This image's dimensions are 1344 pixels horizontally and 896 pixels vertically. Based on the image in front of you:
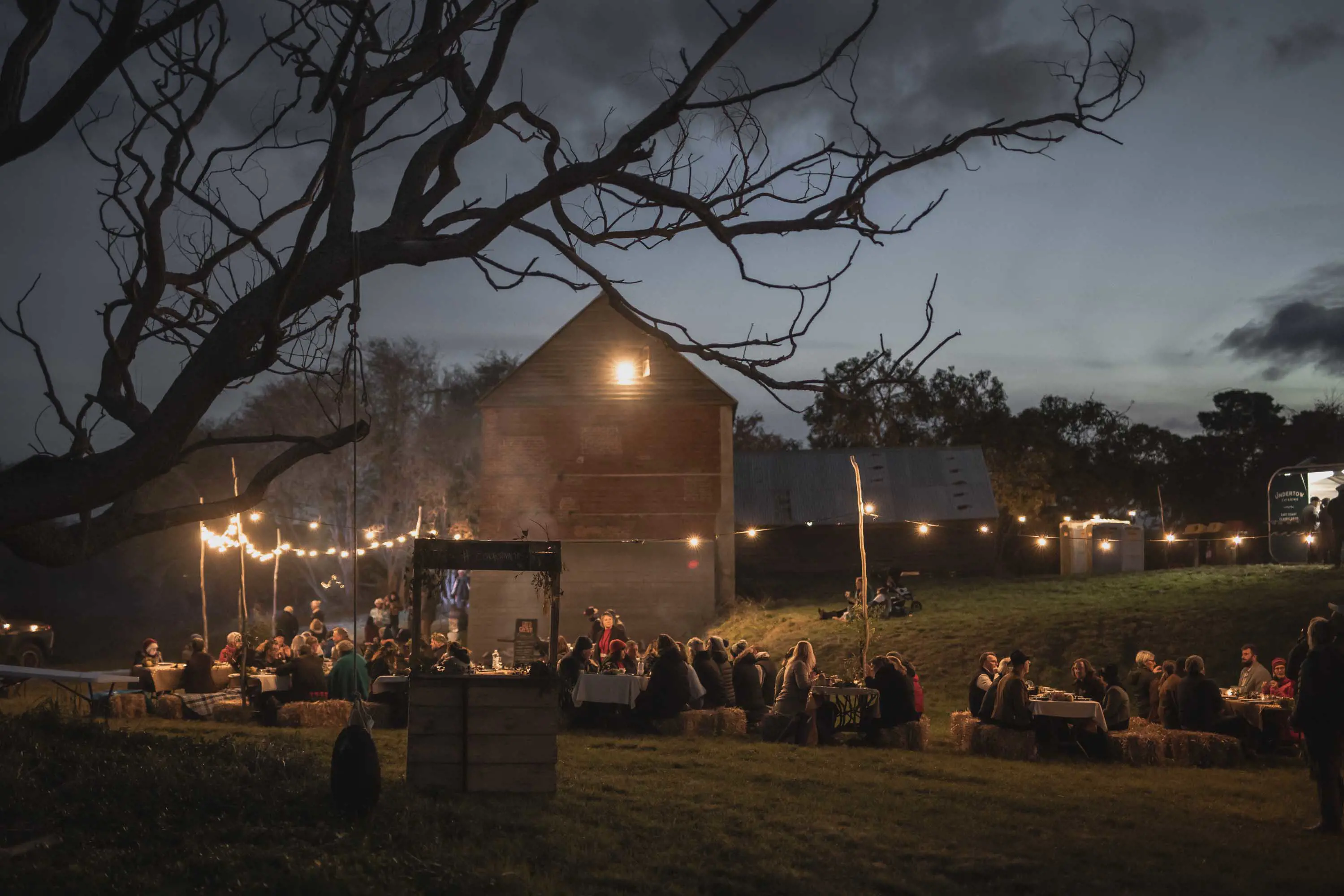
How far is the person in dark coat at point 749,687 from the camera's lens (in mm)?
14344

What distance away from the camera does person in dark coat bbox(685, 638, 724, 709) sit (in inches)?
558

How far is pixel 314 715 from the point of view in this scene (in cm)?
1358

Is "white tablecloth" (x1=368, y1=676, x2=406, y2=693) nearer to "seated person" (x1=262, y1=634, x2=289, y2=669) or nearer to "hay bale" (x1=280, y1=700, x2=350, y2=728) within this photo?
"hay bale" (x1=280, y1=700, x2=350, y2=728)

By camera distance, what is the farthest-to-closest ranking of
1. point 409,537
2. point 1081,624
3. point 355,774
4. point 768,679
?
point 409,537, point 1081,624, point 768,679, point 355,774

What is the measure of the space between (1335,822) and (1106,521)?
1002 inches

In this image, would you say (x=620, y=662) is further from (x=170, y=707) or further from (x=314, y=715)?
(x=170, y=707)

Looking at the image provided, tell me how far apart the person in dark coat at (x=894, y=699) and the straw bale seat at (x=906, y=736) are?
0.16 ft

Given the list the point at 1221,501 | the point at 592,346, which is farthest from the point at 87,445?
the point at 1221,501

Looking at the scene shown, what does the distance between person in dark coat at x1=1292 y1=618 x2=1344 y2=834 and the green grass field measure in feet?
1.24

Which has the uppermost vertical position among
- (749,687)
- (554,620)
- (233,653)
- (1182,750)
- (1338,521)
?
(1338,521)

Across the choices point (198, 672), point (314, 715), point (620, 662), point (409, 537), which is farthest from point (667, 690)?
point (409, 537)

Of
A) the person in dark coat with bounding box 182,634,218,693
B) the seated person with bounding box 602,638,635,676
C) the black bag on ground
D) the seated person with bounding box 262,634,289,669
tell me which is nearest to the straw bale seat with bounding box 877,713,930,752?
the seated person with bounding box 602,638,635,676

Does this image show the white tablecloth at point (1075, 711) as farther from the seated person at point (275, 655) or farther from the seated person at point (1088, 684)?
the seated person at point (275, 655)

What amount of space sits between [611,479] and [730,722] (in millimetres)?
14532
